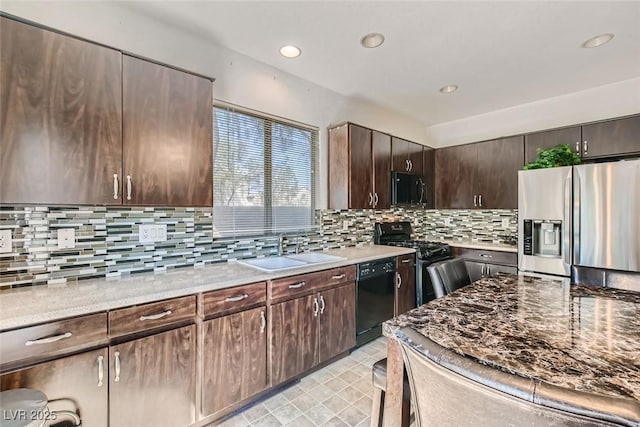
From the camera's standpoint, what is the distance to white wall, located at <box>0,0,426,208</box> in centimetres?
175

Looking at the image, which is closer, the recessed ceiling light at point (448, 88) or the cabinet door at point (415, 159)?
the recessed ceiling light at point (448, 88)

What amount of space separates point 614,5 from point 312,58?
214 cm

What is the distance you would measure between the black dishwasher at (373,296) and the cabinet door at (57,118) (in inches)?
80.5

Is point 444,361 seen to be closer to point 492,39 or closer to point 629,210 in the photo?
point 492,39

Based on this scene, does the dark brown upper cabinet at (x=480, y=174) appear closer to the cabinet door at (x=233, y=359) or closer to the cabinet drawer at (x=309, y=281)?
the cabinet drawer at (x=309, y=281)

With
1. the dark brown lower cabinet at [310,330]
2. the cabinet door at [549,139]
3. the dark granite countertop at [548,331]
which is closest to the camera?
the dark granite countertop at [548,331]

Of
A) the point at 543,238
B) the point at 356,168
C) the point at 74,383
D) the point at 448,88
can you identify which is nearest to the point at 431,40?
the point at 448,88

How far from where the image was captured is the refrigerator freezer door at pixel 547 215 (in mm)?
2742

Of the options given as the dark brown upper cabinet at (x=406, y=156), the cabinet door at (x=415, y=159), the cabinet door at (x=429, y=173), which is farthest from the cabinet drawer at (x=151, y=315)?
the cabinet door at (x=429, y=173)

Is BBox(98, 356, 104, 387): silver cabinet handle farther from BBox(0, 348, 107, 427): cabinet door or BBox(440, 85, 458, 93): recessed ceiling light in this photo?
BBox(440, 85, 458, 93): recessed ceiling light

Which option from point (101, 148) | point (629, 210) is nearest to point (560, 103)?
Answer: point (629, 210)

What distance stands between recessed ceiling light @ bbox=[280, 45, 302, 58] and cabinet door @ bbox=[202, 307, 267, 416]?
83.0 inches

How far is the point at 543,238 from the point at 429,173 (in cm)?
169

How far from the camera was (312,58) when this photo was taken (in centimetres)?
256
